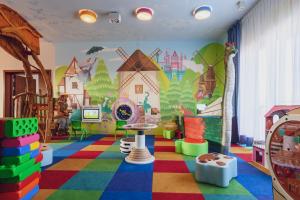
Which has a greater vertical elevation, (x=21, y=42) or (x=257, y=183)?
(x=21, y=42)

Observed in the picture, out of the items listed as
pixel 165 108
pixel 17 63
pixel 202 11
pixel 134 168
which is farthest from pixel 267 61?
pixel 17 63

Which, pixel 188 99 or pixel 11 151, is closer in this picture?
pixel 11 151

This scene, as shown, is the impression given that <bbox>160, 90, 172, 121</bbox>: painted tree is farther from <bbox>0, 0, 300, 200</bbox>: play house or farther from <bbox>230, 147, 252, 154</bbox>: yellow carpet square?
<bbox>230, 147, 252, 154</bbox>: yellow carpet square

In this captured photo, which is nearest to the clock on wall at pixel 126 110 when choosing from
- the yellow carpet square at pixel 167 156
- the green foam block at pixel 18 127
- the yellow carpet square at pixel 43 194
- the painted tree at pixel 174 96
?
the painted tree at pixel 174 96

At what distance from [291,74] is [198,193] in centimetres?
241

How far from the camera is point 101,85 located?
586 cm

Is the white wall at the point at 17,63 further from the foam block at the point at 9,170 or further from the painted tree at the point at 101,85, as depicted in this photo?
the foam block at the point at 9,170

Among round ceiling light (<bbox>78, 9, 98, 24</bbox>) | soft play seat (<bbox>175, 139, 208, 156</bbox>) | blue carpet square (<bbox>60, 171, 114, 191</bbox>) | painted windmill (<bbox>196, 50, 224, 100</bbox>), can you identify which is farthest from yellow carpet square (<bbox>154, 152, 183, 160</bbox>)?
round ceiling light (<bbox>78, 9, 98, 24</bbox>)

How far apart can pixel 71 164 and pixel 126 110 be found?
2.89m

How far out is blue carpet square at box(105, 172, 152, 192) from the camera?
2.16 meters

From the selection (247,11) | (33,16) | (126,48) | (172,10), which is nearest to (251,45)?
(247,11)

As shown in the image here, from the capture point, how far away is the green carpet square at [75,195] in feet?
6.44

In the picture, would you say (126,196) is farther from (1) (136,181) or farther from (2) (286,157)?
(2) (286,157)

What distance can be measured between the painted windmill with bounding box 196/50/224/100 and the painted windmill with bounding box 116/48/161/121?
4.34 feet
